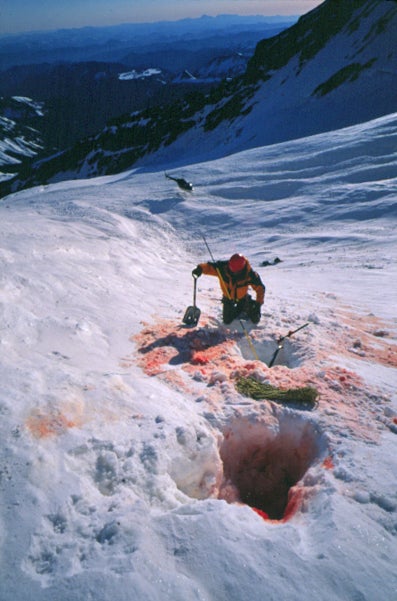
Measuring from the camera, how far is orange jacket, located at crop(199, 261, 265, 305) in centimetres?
710

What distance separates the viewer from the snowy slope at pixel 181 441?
2.79 meters

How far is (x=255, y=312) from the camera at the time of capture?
7.15 m

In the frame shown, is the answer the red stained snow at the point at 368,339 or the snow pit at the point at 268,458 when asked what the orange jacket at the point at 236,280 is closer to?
the red stained snow at the point at 368,339

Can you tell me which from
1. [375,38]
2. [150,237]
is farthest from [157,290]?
[375,38]

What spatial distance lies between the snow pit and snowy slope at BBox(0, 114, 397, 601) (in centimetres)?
2

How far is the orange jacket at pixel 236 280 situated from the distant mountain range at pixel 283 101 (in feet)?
78.2

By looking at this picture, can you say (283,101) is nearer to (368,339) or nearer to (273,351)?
(368,339)

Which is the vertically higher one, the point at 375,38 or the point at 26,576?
the point at 375,38

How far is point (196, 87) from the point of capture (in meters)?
146

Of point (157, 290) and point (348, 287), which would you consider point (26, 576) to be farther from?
point (348, 287)

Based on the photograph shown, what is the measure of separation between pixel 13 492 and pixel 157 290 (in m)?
6.51

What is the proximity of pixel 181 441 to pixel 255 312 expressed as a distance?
3618 millimetres

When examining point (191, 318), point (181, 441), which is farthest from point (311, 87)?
point (181, 441)

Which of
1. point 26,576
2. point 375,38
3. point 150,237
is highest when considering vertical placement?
point 375,38
